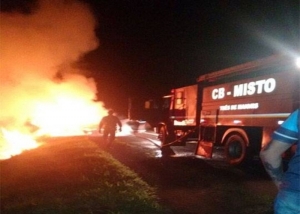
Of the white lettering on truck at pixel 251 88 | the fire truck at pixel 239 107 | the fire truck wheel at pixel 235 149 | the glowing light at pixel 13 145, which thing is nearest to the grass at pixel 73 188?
the glowing light at pixel 13 145

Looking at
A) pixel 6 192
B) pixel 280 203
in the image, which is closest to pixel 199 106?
pixel 6 192

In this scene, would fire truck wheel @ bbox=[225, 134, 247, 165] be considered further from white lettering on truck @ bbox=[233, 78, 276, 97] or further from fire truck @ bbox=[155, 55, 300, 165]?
white lettering on truck @ bbox=[233, 78, 276, 97]

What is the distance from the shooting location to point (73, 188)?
7.07m

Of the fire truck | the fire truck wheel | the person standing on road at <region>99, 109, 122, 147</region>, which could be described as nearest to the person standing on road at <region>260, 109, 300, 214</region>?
the fire truck

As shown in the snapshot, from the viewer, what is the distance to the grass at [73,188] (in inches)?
229

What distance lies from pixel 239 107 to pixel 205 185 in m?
3.85

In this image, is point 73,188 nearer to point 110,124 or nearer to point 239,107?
point 239,107

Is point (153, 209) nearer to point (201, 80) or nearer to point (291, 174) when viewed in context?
point (291, 174)

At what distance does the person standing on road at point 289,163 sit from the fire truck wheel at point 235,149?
325 inches

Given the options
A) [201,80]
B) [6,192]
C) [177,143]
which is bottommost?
[6,192]

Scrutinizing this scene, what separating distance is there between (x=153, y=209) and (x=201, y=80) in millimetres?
8019

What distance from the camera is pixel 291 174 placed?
2.03m

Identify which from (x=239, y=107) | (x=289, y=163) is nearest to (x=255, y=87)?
(x=239, y=107)

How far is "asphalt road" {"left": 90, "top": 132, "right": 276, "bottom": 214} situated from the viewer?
5.93 m
